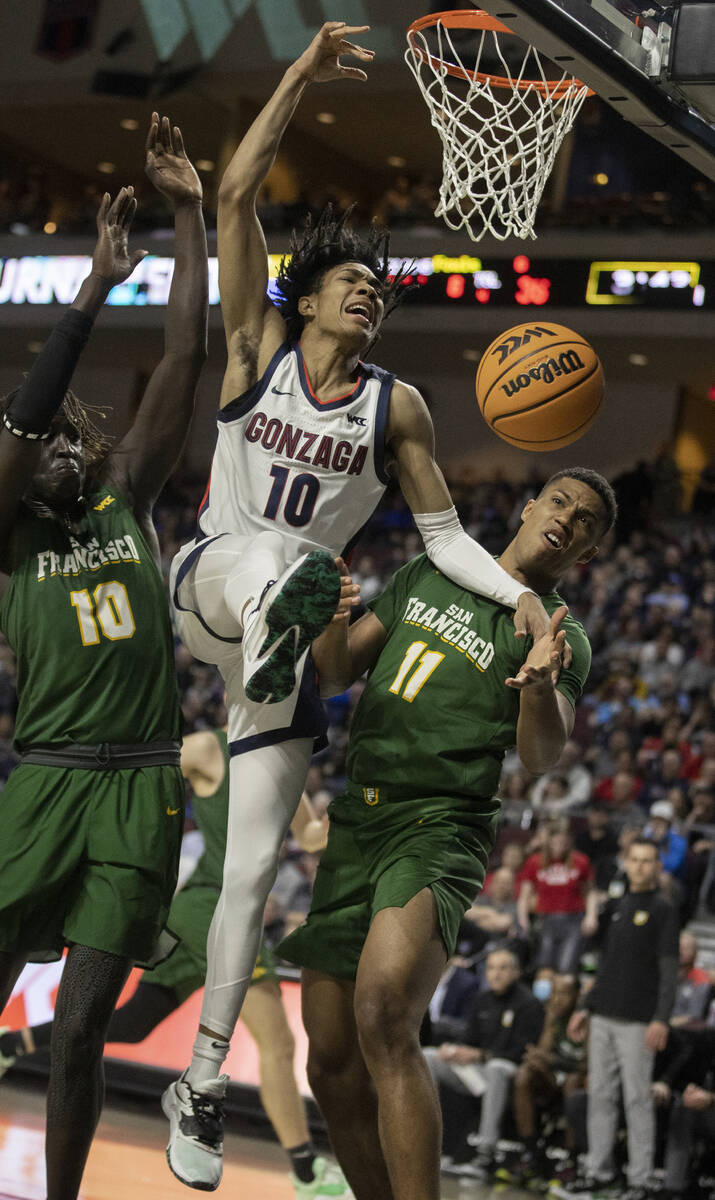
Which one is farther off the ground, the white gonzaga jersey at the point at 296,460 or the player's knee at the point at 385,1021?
the white gonzaga jersey at the point at 296,460

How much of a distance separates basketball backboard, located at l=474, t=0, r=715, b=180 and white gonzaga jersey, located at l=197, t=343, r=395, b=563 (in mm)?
1077

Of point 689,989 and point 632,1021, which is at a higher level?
point 689,989

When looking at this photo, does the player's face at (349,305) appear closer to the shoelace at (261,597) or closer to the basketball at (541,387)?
the basketball at (541,387)

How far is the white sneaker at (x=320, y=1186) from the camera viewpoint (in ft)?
23.5

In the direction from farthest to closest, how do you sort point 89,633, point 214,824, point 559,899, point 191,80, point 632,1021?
point 191,80 < point 559,899 < point 632,1021 < point 214,824 < point 89,633

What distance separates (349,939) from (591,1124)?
4819 millimetres

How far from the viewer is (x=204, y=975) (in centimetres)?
689

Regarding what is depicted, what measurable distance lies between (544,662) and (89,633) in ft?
4.21

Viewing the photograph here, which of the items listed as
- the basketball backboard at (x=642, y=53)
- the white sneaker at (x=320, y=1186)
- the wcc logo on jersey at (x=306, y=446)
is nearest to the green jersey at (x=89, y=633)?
the wcc logo on jersey at (x=306, y=446)

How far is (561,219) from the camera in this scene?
57.9 ft

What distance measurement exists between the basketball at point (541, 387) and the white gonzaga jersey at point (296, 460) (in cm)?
43

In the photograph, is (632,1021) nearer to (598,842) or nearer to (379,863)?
(598,842)

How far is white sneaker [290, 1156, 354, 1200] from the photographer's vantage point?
716 centimetres

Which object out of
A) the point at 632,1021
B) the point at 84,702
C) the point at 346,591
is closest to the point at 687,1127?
the point at 632,1021
